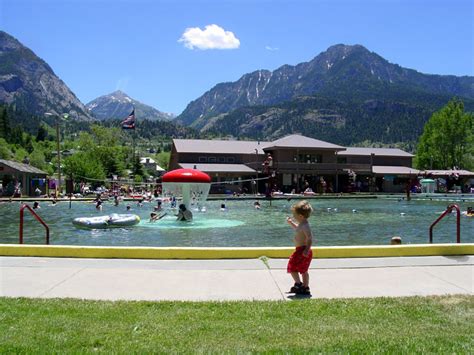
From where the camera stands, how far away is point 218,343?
5332 mm

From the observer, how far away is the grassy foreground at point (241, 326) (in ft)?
17.1

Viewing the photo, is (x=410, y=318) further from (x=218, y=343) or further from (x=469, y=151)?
(x=469, y=151)

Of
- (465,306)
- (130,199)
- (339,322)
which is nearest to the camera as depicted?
(339,322)

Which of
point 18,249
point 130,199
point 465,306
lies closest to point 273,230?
point 18,249

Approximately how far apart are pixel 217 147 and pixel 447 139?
41477 mm

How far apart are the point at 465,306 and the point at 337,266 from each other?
3.58 metres

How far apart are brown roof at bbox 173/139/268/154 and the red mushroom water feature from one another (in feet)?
146

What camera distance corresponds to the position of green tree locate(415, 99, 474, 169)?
278 feet

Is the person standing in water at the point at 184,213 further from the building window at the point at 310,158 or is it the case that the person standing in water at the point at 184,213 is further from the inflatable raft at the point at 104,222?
the building window at the point at 310,158

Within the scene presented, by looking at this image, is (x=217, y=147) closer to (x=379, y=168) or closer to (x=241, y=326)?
(x=379, y=168)

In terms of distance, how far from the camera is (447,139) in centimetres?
8569

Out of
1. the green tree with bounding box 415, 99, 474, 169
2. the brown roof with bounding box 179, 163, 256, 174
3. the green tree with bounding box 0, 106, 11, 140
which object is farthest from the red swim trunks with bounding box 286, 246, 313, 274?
the green tree with bounding box 0, 106, 11, 140

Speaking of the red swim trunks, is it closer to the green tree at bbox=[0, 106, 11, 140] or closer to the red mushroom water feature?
the red mushroom water feature

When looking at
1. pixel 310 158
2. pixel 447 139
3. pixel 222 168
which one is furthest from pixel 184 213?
pixel 447 139
